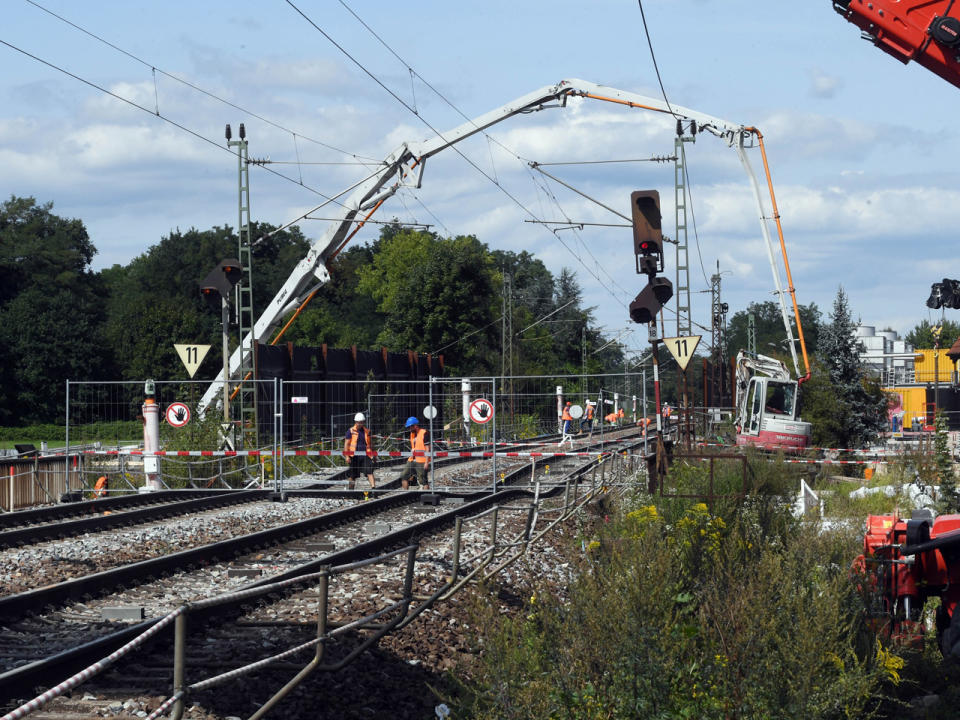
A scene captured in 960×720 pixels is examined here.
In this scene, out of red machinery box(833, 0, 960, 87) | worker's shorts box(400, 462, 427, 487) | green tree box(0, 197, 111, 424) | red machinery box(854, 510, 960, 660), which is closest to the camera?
red machinery box(854, 510, 960, 660)

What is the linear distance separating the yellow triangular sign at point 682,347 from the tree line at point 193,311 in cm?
2873

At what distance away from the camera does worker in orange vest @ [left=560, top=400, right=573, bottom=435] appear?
23.6 m

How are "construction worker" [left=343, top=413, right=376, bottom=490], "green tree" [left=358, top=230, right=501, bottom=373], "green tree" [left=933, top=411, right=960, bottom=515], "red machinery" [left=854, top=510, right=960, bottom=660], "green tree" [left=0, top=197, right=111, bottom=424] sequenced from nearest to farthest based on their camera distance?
"red machinery" [left=854, top=510, right=960, bottom=660] < "green tree" [left=933, top=411, right=960, bottom=515] < "construction worker" [left=343, top=413, right=376, bottom=490] < "green tree" [left=358, top=230, right=501, bottom=373] < "green tree" [left=0, top=197, right=111, bottom=424]

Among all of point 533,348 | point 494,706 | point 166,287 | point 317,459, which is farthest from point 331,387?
point 166,287

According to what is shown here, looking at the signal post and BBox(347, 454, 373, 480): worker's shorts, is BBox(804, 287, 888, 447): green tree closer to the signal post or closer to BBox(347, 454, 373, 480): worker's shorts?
BBox(347, 454, 373, 480): worker's shorts

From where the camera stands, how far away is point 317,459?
2452cm

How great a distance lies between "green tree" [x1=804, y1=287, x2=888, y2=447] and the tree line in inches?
436

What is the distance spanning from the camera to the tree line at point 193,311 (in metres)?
59.7

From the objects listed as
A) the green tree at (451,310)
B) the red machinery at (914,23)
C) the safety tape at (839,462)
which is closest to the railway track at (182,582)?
the red machinery at (914,23)

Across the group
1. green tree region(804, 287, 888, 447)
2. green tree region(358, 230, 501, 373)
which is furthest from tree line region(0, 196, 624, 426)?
green tree region(804, 287, 888, 447)

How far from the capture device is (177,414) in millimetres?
21984

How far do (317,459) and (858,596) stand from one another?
17042 millimetres

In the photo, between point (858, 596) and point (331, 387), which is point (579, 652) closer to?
Result: point (858, 596)

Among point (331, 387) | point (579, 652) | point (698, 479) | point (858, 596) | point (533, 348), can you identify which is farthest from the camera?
point (533, 348)
